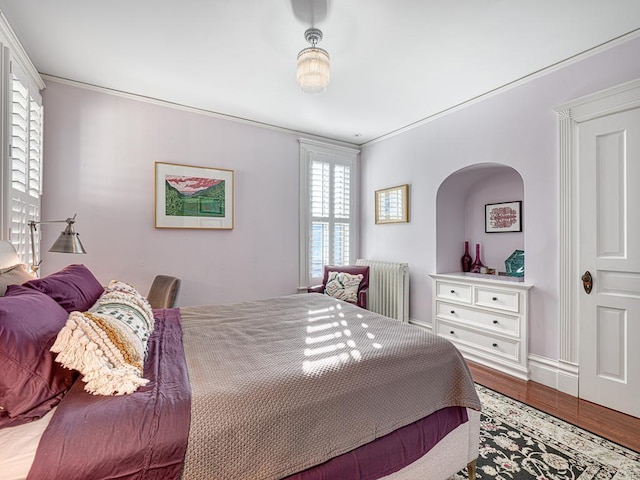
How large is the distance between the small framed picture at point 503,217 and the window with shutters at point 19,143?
4437 mm

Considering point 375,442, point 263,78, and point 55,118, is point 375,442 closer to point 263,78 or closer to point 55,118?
point 263,78

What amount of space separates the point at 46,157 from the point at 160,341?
7.90 feet

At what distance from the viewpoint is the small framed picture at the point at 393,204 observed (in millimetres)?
4070

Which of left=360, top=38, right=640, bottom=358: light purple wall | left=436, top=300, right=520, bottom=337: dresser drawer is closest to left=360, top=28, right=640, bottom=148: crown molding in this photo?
left=360, top=38, right=640, bottom=358: light purple wall

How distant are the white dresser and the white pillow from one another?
0.92m

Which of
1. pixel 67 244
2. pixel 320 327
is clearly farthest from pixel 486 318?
pixel 67 244

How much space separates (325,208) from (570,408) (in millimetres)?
3261

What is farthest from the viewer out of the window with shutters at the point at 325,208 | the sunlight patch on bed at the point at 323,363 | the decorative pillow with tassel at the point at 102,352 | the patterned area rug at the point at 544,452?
the window with shutters at the point at 325,208

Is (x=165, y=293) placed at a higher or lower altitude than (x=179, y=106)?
lower

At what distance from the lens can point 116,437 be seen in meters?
0.92

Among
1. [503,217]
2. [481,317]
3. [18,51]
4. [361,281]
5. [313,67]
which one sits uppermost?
[18,51]

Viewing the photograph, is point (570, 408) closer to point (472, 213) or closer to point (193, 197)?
point (472, 213)

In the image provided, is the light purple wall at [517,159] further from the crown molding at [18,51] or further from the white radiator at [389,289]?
the crown molding at [18,51]

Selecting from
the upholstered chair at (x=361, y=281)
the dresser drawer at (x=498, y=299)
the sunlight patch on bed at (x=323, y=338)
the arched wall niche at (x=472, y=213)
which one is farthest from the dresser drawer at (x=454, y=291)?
the sunlight patch on bed at (x=323, y=338)
